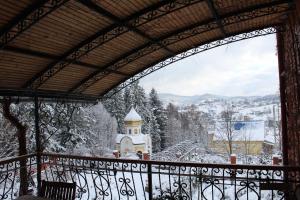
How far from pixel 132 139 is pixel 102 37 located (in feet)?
84.7

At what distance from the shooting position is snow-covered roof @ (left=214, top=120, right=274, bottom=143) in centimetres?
3425

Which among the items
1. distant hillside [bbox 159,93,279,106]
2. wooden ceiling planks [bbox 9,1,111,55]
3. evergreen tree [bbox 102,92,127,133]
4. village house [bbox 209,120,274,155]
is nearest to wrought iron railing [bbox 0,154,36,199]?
wooden ceiling planks [bbox 9,1,111,55]

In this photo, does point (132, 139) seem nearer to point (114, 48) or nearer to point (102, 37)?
point (114, 48)

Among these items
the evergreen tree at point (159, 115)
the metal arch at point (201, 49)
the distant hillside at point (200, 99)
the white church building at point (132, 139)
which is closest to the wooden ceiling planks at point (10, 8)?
the metal arch at point (201, 49)

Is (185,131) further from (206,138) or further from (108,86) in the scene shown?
(108,86)

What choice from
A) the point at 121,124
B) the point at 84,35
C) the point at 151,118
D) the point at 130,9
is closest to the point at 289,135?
the point at 130,9

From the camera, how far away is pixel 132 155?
32.8m

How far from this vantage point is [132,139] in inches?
1304

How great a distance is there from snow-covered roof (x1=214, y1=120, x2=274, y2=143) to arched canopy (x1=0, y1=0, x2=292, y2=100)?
25648 mm

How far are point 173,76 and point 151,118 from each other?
28890 mm

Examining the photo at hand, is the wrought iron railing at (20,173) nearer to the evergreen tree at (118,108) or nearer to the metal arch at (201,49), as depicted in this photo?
the metal arch at (201,49)

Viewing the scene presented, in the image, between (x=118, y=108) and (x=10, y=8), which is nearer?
(x=10, y=8)

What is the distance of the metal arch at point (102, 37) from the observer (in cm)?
698

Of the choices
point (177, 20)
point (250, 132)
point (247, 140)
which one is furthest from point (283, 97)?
point (250, 132)
